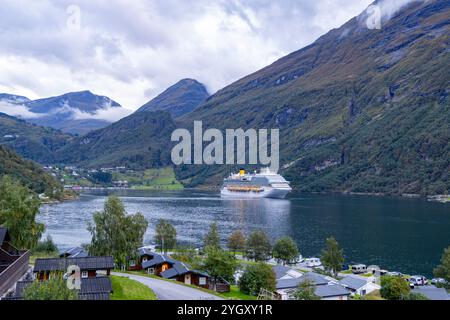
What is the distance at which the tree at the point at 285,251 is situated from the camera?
47.2 metres

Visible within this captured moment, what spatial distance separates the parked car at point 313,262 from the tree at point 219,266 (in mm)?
15519

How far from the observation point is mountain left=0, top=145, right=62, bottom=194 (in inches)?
4676

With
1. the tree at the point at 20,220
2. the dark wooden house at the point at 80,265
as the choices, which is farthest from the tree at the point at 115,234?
the dark wooden house at the point at 80,265

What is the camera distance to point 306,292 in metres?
28.5

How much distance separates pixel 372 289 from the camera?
124 feet

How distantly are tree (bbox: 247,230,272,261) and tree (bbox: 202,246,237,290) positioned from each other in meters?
14.1

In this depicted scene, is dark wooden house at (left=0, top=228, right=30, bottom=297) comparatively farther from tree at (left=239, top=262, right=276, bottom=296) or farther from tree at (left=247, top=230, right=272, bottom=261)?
tree at (left=247, top=230, right=272, bottom=261)

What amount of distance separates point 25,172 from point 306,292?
11639 cm

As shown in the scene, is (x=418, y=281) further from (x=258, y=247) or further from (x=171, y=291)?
(x=171, y=291)

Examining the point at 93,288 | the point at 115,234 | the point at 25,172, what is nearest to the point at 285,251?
the point at 115,234
